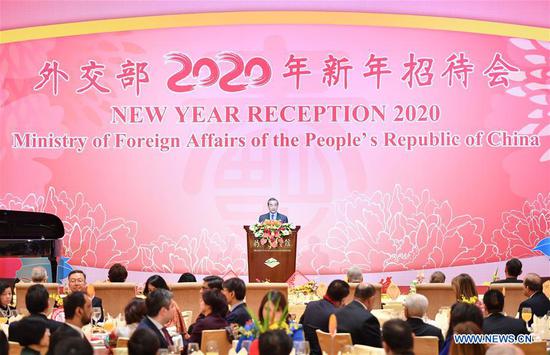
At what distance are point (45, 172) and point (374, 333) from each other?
8014mm

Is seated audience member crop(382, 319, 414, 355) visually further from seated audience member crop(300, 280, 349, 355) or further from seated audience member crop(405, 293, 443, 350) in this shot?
seated audience member crop(300, 280, 349, 355)

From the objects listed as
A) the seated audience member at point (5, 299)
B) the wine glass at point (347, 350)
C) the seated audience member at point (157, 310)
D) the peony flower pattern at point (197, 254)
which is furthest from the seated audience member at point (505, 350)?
the peony flower pattern at point (197, 254)

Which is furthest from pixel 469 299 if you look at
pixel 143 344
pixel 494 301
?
pixel 143 344

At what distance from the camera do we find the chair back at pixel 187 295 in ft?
28.4

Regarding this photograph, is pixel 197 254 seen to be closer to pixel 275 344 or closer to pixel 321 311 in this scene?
pixel 321 311

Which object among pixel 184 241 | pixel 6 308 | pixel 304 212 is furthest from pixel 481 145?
pixel 6 308

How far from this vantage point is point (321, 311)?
6555mm

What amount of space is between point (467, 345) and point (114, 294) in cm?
469

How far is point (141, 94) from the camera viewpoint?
504 inches

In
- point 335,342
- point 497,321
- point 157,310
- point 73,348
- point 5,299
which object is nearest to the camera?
point 73,348

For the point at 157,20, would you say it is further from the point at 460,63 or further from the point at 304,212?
the point at 460,63

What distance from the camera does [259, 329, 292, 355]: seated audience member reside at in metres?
3.90

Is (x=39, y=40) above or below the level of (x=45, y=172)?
above

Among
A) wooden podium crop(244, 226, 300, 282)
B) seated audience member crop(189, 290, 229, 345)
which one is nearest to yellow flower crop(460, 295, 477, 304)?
seated audience member crop(189, 290, 229, 345)
